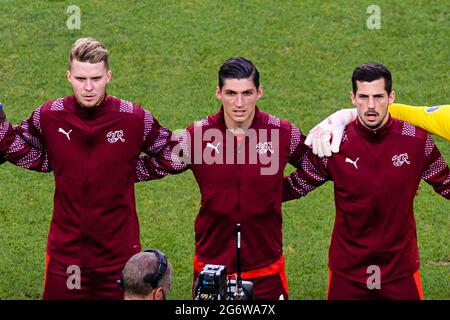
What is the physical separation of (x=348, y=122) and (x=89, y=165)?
5.68 feet

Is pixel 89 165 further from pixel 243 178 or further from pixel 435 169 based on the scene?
pixel 435 169

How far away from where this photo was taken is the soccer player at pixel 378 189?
23.7ft

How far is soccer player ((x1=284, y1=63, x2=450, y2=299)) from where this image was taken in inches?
285

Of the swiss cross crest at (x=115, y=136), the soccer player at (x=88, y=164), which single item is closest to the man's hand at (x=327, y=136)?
the soccer player at (x=88, y=164)

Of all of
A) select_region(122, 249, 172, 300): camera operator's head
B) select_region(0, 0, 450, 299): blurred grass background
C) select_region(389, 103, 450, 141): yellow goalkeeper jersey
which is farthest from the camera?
select_region(0, 0, 450, 299): blurred grass background

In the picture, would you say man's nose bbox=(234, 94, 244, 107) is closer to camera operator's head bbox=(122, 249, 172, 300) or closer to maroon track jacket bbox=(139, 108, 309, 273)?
maroon track jacket bbox=(139, 108, 309, 273)

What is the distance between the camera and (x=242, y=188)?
7.33m

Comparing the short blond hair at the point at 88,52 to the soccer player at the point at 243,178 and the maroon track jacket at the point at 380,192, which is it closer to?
the soccer player at the point at 243,178

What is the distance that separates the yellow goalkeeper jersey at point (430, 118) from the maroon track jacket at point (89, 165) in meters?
1.68

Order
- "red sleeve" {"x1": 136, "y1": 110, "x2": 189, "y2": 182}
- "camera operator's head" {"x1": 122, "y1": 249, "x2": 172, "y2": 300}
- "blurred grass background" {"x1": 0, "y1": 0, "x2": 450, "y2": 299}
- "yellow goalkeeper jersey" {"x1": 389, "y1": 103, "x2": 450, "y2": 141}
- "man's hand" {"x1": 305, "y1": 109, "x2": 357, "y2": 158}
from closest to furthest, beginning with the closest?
"camera operator's head" {"x1": 122, "y1": 249, "x2": 172, "y2": 300} < "man's hand" {"x1": 305, "y1": 109, "x2": 357, "y2": 158} < "yellow goalkeeper jersey" {"x1": 389, "y1": 103, "x2": 450, "y2": 141} < "red sleeve" {"x1": 136, "y1": 110, "x2": 189, "y2": 182} < "blurred grass background" {"x1": 0, "y1": 0, "x2": 450, "y2": 299}

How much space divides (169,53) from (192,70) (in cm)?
46

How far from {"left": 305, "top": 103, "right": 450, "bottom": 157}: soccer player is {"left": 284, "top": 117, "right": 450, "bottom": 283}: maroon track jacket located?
80mm

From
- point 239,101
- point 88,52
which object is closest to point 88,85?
point 88,52

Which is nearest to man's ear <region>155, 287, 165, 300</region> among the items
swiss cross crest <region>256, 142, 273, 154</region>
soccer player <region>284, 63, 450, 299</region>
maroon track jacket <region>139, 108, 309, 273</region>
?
maroon track jacket <region>139, 108, 309, 273</region>
